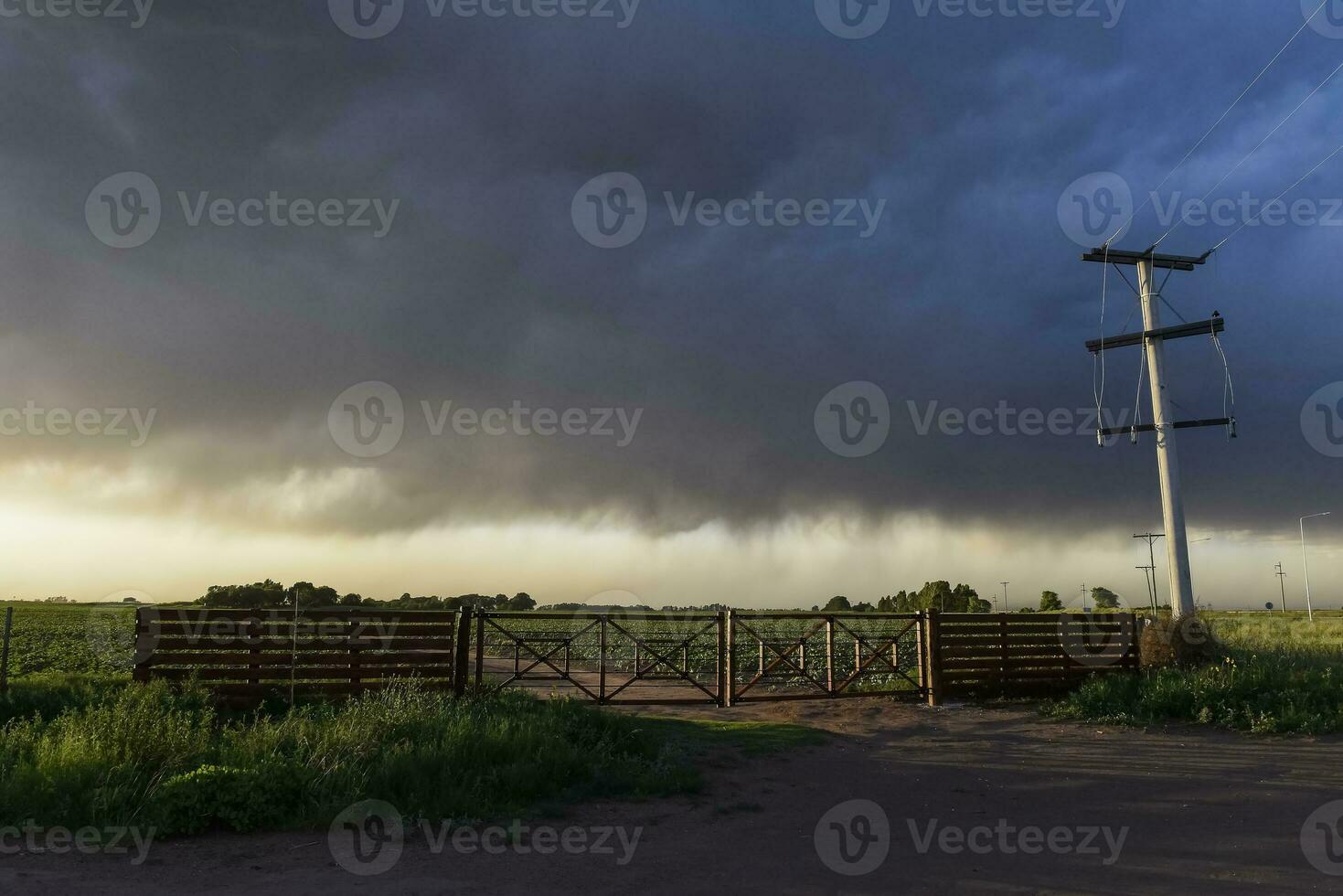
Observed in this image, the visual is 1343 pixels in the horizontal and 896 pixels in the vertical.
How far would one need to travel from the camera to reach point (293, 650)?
1598 centimetres

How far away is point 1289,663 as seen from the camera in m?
17.8

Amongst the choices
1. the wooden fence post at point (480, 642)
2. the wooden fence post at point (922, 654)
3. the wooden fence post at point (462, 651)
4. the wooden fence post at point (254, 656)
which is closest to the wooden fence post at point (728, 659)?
the wooden fence post at point (922, 654)

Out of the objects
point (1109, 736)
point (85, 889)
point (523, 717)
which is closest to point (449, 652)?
point (523, 717)

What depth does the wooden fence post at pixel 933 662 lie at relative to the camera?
18.7 m

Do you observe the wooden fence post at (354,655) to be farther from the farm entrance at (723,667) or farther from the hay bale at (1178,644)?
the hay bale at (1178,644)

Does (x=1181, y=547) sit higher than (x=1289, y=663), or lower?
higher

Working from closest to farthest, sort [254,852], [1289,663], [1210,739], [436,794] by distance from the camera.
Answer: [254,852], [436,794], [1210,739], [1289,663]

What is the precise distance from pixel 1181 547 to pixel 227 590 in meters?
75.3

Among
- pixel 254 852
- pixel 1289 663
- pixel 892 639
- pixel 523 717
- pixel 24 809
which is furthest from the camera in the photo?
pixel 892 639

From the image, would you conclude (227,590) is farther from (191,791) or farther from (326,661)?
(191,791)

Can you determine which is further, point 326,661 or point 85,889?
point 326,661

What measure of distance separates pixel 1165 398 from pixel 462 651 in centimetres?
1936

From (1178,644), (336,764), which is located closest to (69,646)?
(336,764)

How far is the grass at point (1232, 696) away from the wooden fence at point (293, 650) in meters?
12.7
